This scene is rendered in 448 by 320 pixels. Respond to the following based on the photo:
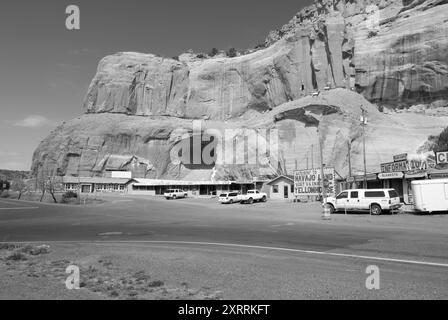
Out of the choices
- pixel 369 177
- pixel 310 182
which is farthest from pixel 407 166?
pixel 310 182

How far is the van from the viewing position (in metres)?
26.2

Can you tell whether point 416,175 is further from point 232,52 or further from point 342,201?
point 232,52

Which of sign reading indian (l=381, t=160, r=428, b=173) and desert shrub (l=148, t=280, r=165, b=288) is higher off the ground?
sign reading indian (l=381, t=160, r=428, b=173)

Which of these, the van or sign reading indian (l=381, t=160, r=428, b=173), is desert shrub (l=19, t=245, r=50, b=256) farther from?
sign reading indian (l=381, t=160, r=428, b=173)

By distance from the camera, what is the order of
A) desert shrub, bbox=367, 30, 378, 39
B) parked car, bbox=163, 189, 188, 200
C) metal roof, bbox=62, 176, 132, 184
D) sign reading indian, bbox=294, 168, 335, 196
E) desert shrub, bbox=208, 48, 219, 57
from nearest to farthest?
1. sign reading indian, bbox=294, 168, 335, 196
2. parked car, bbox=163, 189, 188, 200
3. metal roof, bbox=62, 176, 132, 184
4. desert shrub, bbox=367, 30, 378, 39
5. desert shrub, bbox=208, 48, 219, 57

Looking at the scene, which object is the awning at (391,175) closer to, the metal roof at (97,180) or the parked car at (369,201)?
the parked car at (369,201)

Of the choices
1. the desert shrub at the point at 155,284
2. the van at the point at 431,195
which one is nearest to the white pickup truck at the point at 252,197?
the van at the point at 431,195

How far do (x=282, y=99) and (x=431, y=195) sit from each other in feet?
325

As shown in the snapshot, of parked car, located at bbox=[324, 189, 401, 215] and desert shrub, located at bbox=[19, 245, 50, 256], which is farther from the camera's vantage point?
parked car, located at bbox=[324, 189, 401, 215]

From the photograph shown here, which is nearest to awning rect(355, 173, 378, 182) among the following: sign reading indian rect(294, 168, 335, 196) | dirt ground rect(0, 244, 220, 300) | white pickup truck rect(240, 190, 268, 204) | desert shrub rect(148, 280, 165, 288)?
sign reading indian rect(294, 168, 335, 196)

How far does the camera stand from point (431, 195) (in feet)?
86.9

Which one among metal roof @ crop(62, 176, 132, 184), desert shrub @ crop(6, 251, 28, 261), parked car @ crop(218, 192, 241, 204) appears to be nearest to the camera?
desert shrub @ crop(6, 251, 28, 261)

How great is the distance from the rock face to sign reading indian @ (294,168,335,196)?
27557 mm
